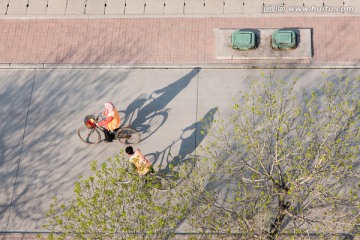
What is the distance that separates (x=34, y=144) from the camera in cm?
1836

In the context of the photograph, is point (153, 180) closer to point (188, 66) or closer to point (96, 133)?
point (96, 133)

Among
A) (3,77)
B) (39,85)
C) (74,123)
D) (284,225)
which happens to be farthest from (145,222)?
Result: (3,77)

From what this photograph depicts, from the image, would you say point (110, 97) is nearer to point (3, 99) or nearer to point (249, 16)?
point (3, 99)

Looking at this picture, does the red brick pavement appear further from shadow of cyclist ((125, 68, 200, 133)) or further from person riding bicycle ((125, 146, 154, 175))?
person riding bicycle ((125, 146, 154, 175))

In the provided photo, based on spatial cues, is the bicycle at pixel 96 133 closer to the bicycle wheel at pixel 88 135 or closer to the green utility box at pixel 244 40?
the bicycle wheel at pixel 88 135

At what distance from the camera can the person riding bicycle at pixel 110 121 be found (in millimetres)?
16469

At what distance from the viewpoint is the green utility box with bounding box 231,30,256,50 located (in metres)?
18.9

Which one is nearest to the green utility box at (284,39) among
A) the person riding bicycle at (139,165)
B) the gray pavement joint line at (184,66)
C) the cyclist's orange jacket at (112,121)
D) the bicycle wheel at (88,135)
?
the gray pavement joint line at (184,66)

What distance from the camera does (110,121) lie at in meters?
16.6

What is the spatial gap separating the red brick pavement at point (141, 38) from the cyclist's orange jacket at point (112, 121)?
139 inches

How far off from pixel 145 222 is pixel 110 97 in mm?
7084

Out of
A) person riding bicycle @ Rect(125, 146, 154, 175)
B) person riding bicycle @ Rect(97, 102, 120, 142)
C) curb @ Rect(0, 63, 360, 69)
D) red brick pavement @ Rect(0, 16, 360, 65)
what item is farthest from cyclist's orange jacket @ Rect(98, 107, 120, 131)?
red brick pavement @ Rect(0, 16, 360, 65)

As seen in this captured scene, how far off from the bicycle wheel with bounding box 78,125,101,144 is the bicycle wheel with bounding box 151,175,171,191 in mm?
3186

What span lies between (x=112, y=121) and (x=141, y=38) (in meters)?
4.75
